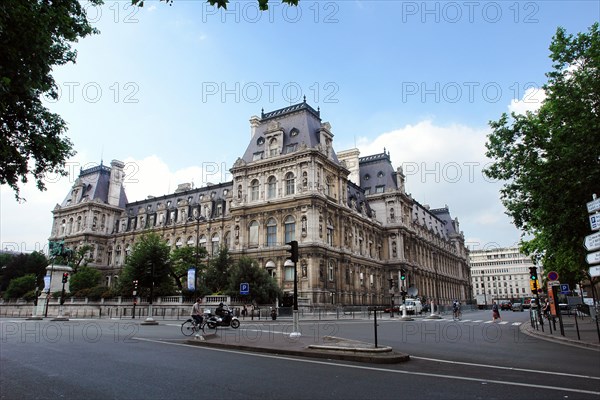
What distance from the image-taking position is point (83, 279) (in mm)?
57844

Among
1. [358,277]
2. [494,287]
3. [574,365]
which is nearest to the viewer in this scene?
[574,365]

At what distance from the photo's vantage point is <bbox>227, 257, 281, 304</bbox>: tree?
42.3 m

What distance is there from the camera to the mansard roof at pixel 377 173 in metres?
76.0

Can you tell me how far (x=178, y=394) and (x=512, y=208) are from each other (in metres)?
22.4

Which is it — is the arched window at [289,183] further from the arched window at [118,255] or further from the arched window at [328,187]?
the arched window at [118,255]

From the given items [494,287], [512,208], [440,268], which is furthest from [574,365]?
[494,287]

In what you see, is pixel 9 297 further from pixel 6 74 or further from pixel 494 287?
pixel 494 287

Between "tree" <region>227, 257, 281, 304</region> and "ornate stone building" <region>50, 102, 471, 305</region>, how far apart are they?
6088 mm

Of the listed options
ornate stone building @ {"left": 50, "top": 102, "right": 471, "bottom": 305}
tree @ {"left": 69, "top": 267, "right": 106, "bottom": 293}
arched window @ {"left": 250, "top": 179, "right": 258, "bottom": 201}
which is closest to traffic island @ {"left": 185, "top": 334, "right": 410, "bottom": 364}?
ornate stone building @ {"left": 50, "top": 102, "right": 471, "bottom": 305}

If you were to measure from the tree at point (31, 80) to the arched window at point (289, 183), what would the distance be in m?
39.6

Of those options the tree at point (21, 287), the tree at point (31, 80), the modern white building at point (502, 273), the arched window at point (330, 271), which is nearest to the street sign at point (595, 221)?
the tree at point (31, 80)

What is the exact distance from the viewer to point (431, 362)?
11.1 metres

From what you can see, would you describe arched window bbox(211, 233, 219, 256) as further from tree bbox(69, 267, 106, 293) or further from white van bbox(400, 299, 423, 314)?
white van bbox(400, 299, 423, 314)

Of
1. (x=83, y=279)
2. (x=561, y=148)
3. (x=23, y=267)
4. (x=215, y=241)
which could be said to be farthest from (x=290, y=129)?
(x=23, y=267)
